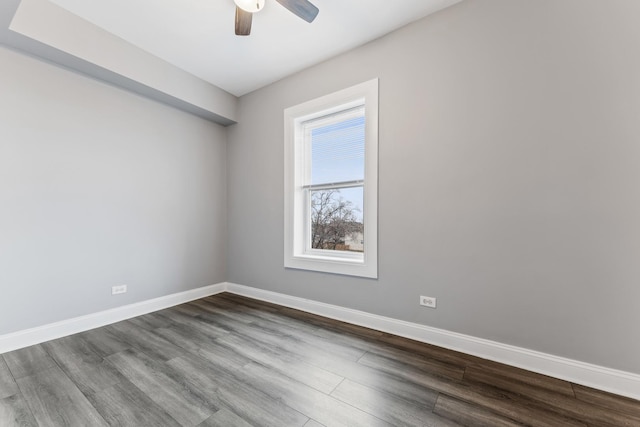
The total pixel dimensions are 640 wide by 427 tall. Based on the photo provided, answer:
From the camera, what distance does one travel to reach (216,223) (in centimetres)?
373

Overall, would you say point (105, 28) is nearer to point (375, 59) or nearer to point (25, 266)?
point (25, 266)

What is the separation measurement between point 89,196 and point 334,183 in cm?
254

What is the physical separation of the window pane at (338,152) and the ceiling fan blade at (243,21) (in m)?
1.32

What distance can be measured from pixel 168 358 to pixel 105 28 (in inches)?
→ 119

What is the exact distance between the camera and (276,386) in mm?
1636

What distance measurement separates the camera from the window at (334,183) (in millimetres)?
2535

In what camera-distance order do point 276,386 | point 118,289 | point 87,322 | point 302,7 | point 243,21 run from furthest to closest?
point 118,289 → point 87,322 → point 243,21 → point 302,7 → point 276,386

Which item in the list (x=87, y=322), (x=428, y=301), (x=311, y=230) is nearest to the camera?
(x=428, y=301)

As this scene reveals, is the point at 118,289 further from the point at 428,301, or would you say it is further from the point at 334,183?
the point at 428,301

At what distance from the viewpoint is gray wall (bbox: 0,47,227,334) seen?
212 cm

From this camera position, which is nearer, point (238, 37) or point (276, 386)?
point (276, 386)

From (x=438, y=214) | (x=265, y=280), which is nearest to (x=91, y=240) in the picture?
(x=265, y=280)

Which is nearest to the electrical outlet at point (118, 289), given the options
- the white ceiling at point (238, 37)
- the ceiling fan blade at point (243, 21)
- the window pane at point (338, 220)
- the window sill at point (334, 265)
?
the window sill at point (334, 265)

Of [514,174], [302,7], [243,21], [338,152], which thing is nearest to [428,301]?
[514,174]
